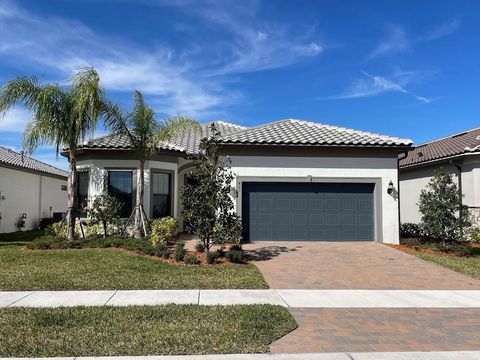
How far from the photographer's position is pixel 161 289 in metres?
8.44

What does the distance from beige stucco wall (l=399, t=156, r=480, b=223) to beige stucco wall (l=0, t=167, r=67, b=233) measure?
1814 cm

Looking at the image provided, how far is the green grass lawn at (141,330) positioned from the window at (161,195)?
31.8ft

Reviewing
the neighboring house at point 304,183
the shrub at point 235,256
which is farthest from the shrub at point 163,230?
the shrub at point 235,256

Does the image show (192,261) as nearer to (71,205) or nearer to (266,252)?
(266,252)

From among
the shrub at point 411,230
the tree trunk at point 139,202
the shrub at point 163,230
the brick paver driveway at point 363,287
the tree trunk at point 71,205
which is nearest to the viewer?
the brick paver driveway at point 363,287

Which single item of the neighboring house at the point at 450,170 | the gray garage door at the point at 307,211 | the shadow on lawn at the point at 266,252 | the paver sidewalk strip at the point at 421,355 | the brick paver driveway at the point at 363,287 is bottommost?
the paver sidewalk strip at the point at 421,355

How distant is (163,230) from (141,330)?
8780 millimetres

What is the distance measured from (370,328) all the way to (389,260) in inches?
264

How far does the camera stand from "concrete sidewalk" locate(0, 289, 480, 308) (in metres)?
7.43

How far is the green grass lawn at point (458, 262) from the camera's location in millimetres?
10828

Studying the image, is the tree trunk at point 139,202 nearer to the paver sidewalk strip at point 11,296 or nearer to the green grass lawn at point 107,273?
the green grass lawn at point 107,273

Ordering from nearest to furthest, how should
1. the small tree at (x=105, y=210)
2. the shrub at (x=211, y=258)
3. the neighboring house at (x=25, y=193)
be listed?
1. the shrub at (x=211, y=258)
2. the small tree at (x=105, y=210)
3. the neighboring house at (x=25, y=193)

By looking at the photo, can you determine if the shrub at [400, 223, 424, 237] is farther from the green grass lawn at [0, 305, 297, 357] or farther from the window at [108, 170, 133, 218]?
the green grass lawn at [0, 305, 297, 357]

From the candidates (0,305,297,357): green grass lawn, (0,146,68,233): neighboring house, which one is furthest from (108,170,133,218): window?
(0,305,297,357): green grass lawn
